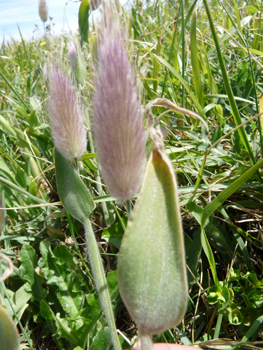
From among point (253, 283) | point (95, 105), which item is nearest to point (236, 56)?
A: point (253, 283)

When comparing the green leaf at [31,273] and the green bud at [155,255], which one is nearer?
the green bud at [155,255]

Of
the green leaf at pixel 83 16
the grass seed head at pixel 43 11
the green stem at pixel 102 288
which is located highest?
the grass seed head at pixel 43 11

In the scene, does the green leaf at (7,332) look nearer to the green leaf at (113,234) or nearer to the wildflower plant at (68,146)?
the wildflower plant at (68,146)

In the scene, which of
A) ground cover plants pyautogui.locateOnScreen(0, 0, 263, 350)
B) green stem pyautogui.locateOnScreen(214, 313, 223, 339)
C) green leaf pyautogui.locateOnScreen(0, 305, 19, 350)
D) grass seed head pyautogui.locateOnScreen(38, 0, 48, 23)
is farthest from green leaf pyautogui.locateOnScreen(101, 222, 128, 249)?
grass seed head pyautogui.locateOnScreen(38, 0, 48, 23)

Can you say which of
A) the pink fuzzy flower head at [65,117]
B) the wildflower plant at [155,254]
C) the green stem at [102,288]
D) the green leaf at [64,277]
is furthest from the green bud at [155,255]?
the green leaf at [64,277]

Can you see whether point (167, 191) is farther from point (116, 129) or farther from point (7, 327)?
point (7, 327)

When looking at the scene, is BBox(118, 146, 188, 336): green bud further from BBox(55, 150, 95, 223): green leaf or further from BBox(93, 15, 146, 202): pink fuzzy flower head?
BBox(55, 150, 95, 223): green leaf
